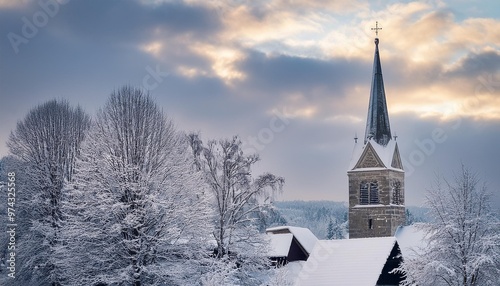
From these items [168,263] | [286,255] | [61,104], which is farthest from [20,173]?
[286,255]

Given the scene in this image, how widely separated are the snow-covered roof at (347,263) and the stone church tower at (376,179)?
15248mm

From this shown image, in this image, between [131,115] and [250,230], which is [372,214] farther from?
[131,115]

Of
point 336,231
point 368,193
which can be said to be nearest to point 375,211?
point 368,193

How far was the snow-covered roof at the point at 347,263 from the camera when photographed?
39.3 meters

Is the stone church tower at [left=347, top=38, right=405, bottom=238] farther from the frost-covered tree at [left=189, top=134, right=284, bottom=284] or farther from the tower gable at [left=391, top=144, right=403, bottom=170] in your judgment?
the frost-covered tree at [left=189, top=134, right=284, bottom=284]

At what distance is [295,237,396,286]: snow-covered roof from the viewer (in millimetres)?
39344

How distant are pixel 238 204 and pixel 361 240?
32.9 feet

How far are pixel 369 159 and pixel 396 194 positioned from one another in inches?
167

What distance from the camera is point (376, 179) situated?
Answer: 59.2 m

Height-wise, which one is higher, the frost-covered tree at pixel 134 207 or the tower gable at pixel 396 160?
the tower gable at pixel 396 160

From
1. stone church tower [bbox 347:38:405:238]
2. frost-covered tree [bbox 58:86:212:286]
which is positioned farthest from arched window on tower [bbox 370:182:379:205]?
frost-covered tree [bbox 58:86:212:286]

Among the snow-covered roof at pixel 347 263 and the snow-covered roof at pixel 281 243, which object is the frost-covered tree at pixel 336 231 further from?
the snow-covered roof at pixel 347 263

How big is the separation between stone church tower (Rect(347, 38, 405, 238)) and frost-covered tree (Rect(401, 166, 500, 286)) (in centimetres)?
2813

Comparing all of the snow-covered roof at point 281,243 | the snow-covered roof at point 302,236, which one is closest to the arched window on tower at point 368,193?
the snow-covered roof at point 302,236
